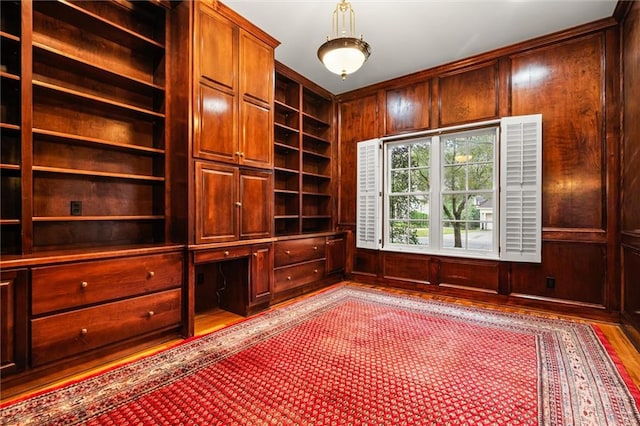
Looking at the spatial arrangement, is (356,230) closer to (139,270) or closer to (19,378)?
(139,270)

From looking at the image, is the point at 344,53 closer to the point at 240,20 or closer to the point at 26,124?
the point at 240,20

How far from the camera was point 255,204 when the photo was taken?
3275 mm

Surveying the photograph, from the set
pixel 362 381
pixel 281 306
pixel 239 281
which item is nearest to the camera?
pixel 362 381

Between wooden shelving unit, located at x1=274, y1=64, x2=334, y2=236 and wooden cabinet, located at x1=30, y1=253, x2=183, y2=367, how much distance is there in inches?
71.6

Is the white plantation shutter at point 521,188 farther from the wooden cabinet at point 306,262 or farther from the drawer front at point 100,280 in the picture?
the drawer front at point 100,280

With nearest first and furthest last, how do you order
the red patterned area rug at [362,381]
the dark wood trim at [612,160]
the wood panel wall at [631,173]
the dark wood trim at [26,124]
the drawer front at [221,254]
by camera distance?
the red patterned area rug at [362,381], the dark wood trim at [26,124], the wood panel wall at [631,173], the drawer front at [221,254], the dark wood trim at [612,160]

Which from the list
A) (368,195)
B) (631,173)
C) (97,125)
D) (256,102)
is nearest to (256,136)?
(256,102)

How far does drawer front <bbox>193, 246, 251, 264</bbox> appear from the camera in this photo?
271 centimetres

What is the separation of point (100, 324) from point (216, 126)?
1875 millimetres

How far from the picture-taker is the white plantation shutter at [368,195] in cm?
456

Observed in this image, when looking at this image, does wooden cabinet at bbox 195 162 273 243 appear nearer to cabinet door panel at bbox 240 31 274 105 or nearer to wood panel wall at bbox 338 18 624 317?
cabinet door panel at bbox 240 31 274 105

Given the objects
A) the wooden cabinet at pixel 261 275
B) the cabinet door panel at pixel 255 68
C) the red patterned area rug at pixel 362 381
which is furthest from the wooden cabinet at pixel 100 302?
the cabinet door panel at pixel 255 68

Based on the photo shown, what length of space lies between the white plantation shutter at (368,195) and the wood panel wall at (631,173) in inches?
104

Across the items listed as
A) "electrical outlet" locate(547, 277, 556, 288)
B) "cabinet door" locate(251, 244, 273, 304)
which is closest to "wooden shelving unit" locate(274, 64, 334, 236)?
"cabinet door" locate(251, 244, 273, 304)
